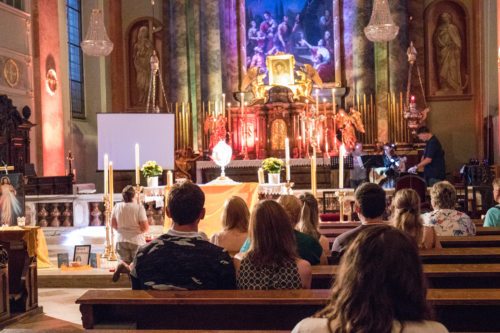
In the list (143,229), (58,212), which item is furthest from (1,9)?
(143,229)

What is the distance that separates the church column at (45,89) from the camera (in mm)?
18734

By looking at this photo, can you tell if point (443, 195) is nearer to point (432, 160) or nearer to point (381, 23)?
point (432, 160)

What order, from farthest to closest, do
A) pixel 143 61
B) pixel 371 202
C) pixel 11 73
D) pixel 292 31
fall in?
pixel 143 61 < pixel 292 31 < pixel 11 73 < pixel 371 202

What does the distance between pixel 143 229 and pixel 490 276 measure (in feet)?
17.5

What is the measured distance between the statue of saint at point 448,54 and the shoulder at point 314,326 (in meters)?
20.2

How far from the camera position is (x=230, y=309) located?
357cm

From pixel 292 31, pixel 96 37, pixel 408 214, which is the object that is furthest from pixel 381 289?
pixel 292 31

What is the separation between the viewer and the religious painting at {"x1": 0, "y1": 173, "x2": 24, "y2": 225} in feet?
29.8

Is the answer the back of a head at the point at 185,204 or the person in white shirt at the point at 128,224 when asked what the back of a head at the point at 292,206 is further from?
the person in white shirt at the point at 128,224

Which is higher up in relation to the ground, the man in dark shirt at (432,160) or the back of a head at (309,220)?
the man in dark shirt at (432,160)

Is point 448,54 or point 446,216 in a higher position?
point 448,54

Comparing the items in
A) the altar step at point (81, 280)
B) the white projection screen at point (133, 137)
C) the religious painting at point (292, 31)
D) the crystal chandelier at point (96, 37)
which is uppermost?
the religious painting at point (292, 31)

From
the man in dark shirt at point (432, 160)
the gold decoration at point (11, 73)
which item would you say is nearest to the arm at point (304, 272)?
the man in dark shirt at point (432, 160)

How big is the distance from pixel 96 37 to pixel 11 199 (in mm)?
5975
